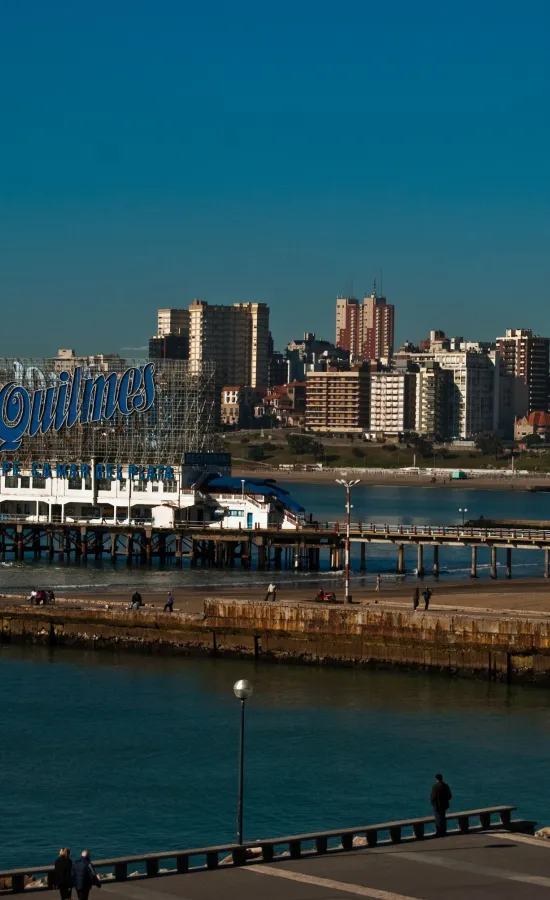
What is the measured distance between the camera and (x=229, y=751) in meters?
43.9

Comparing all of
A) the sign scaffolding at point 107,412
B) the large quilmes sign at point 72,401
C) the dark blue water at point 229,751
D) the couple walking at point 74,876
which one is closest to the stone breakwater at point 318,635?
the dark blue water at point 229,751

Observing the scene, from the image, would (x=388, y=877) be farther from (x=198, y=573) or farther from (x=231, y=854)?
(x=198, y=573)

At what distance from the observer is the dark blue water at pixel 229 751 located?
36.6 metres

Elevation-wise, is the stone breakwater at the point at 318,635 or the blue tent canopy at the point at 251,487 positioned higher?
the blue tent canopy at the point at 251,487

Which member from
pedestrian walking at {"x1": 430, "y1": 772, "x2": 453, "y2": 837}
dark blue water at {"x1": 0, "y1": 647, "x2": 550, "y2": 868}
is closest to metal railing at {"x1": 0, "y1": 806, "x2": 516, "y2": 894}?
pedestrian walking at {"x1": 430, "y1": 772, "x2": 453, "y2": 837}

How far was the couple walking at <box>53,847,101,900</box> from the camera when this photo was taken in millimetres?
24344

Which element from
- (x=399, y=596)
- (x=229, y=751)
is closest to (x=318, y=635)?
(x=399, y=596)

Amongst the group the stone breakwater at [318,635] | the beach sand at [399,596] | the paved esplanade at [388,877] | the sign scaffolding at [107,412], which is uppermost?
the sign scaffolding at [107,412]

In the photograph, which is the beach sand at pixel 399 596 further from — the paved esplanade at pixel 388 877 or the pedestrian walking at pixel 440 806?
the paved esplanade at pixel 388 877

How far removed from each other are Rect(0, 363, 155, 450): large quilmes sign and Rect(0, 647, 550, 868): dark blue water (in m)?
49.5

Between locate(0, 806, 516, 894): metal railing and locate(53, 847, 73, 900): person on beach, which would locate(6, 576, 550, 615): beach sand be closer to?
locate(0, 806, 516, 894): metal railing

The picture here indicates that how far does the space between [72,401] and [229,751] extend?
66.6m

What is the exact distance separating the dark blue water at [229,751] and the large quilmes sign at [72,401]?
49.5 m

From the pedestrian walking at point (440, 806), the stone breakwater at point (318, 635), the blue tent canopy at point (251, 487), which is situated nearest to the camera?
the pedestrian walking at point (440, 806)
